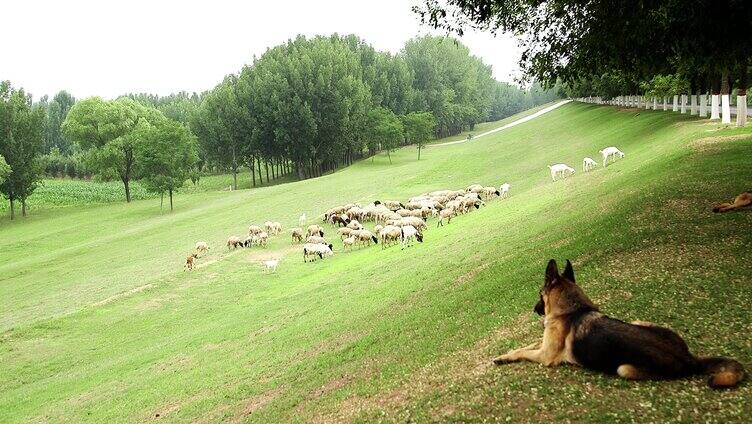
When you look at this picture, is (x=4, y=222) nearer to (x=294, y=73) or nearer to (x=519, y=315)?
(x=294, y=73)

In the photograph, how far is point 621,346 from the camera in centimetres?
569

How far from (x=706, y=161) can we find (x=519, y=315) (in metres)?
12.1

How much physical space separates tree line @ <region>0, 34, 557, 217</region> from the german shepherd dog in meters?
52.2

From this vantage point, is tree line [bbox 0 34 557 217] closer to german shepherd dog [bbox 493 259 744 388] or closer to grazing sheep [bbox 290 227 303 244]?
grazing sheep [bbox 290 227 303 244]

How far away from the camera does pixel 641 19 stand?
12688 millimetres

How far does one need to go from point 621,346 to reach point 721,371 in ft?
3.19

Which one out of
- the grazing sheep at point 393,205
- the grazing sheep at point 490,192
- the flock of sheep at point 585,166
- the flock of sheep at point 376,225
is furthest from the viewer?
the grazing sheep at point 393,205

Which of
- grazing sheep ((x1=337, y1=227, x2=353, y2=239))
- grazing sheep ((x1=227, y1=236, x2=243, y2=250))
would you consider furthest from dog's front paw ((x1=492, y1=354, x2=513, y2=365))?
grazing sheep ((x1=227, y1=236, x2=243, y2=250))

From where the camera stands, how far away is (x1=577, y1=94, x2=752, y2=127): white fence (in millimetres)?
24875

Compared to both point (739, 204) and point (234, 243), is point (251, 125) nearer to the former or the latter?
point (234, 243)

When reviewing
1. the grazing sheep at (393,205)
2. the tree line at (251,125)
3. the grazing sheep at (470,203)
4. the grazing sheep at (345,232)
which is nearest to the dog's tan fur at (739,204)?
the grazing sheep at (470,203)

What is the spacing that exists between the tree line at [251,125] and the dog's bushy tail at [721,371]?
175 feet

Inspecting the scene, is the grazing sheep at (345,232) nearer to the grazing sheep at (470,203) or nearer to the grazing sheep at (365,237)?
the grazing sheep at (365,237)

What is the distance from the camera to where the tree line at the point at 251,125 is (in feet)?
188
